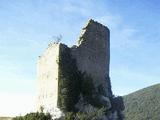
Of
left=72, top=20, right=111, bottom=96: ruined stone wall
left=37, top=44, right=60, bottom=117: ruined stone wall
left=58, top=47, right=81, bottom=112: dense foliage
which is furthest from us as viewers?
left=72, top=20, right=111, bottom=96: ruined stone wall

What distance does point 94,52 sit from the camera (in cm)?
3906

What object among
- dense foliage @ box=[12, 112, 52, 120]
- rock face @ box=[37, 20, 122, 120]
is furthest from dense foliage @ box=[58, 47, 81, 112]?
dense foliage @ box=[12, 112, 52, 120]

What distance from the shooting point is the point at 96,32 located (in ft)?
130

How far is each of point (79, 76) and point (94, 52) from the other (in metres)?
2.87

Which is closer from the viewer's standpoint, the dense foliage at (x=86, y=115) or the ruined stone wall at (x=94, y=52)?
the dense foliage at (x=86, y=115)

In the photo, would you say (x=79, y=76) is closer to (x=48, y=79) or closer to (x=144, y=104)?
(x=48, y=79)

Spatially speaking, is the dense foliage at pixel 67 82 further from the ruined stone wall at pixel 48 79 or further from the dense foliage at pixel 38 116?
the dense foliage at pixel 38 116

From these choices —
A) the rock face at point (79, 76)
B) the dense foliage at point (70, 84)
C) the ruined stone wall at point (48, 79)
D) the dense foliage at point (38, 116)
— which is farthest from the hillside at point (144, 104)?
the dense foliage at point (38, 116)

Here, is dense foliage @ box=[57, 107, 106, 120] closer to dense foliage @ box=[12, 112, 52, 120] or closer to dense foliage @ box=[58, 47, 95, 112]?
dense foliage @ box=[58, 47, 95, 112]

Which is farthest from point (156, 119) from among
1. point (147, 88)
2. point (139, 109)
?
point (147, 88)

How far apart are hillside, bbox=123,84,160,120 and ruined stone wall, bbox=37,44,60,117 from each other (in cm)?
7087

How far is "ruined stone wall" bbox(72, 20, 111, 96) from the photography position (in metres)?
38.1

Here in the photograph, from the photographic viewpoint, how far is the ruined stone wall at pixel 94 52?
38.1 metres

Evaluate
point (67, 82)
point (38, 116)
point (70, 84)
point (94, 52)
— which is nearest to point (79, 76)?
point (70, 84)
